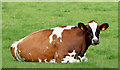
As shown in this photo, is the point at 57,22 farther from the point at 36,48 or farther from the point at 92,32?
the point at 92,32

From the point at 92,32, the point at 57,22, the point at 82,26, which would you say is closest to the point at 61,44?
the point at 82,26

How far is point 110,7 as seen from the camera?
25.9 meters

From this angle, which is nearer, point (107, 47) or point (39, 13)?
point (107, 47)

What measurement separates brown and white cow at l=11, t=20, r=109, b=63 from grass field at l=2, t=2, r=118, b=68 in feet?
1.23

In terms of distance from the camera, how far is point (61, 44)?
A: 34.2 ft

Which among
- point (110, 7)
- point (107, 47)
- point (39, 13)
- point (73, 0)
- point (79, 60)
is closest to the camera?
point (79, 60)

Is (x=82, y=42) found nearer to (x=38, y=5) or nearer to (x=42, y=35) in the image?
(x=42, y=35)

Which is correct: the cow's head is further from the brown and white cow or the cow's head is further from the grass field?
the grass field

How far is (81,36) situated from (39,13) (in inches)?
528

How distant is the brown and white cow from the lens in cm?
1032

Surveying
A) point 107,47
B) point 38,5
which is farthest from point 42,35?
point 38,5

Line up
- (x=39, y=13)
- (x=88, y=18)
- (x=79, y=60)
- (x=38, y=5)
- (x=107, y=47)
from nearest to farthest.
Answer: (x=79, y=60), (x=107, y=47), (x=88, y=18), (x=39, y=13), (x=38, y=5)

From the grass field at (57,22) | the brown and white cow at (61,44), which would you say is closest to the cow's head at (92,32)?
the brown and white cow at (61,44)

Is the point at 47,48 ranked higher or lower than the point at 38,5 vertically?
lower
